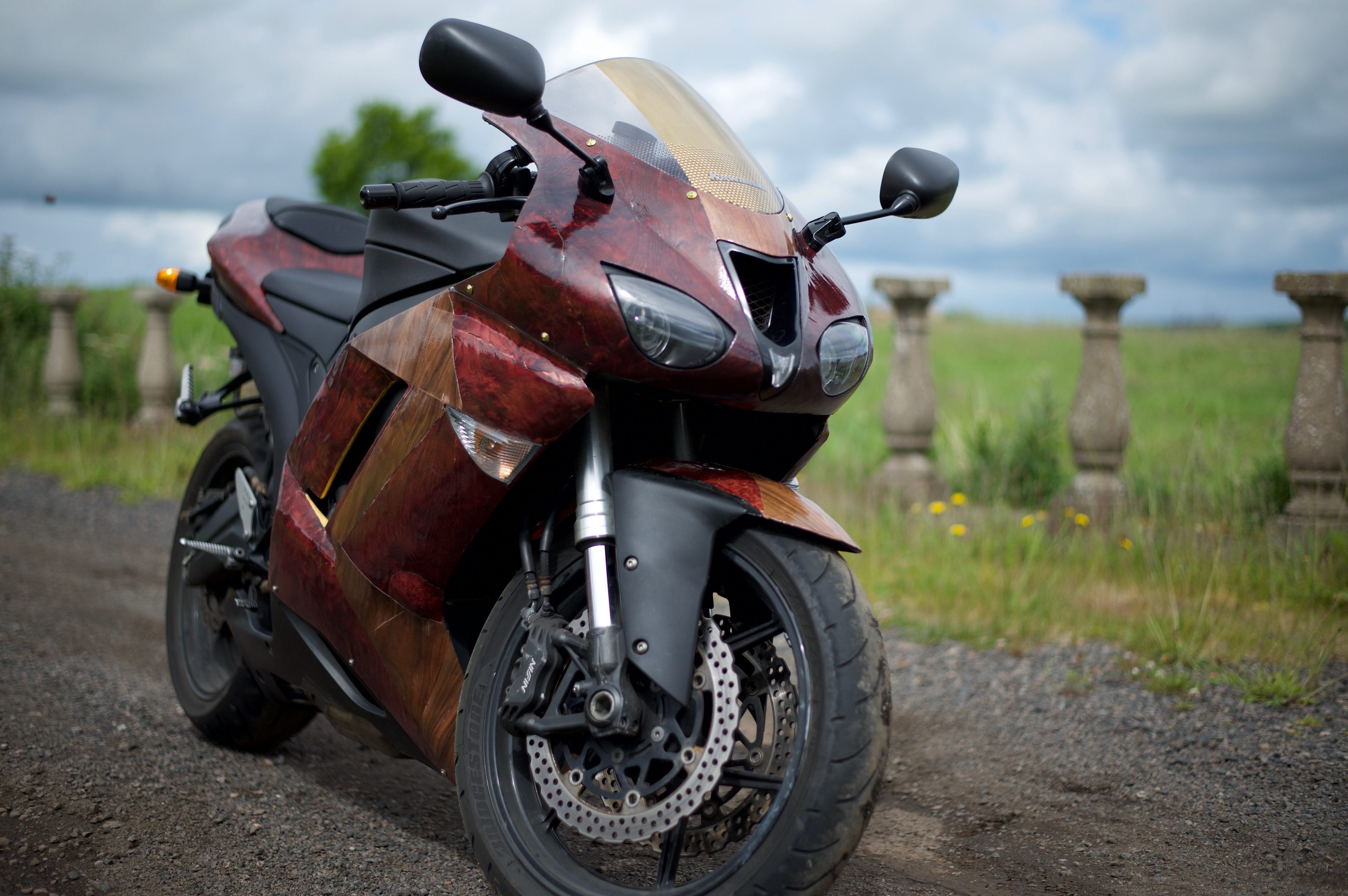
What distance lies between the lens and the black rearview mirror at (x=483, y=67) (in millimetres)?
1871

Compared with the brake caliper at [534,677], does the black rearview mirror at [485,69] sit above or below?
above

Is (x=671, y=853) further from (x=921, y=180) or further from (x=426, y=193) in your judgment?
(x=921, y=180)

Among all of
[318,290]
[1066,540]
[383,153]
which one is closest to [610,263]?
[318,290]

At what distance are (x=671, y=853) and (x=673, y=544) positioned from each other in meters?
0.57

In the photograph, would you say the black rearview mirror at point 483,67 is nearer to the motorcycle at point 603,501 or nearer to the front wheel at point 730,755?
the motorcycle at point 603,501

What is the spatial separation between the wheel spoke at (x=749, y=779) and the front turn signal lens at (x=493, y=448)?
0.68 meters

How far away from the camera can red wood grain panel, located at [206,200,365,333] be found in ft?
11.0

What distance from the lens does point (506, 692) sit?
81.7 inches

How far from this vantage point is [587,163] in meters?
1.99

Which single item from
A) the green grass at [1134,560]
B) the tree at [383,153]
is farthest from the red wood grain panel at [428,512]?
the tree at [383,153]

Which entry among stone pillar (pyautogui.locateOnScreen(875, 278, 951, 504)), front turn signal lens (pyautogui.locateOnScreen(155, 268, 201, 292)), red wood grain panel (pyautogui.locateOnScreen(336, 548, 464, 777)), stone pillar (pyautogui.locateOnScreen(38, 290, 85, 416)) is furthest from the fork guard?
stone pillar (pyautogui.locateOnScreen(38, 290, 85, 416))

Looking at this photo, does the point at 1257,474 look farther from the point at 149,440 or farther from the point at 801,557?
the point at 149,440

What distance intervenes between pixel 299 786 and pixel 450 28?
213cm

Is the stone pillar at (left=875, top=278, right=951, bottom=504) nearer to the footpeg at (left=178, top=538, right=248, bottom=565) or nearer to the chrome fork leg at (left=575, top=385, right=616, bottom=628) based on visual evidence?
the footpeg at (left=178, top=538, right=248, bottom=565)
